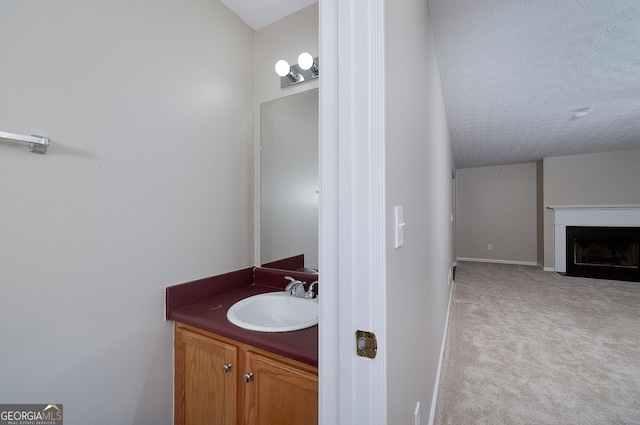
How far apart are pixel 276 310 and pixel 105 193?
3.14 feet

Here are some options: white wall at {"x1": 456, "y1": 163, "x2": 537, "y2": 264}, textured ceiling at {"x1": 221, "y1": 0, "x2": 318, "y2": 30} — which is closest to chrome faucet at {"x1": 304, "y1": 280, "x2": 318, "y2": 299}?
textured ceiling at {"x1": 221, "y1": 0, "x2": 318, "y2": 30}

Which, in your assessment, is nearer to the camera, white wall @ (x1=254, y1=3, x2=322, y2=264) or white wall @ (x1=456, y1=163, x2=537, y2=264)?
white wall @ (x1=254, y1=3, x2=322, y2=264)

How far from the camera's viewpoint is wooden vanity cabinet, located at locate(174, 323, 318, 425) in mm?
944

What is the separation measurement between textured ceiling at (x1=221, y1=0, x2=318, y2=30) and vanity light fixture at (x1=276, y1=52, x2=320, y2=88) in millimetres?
314

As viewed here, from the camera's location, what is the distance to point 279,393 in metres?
0.99

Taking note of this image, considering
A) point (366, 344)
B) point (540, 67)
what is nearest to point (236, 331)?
point (366, 344)

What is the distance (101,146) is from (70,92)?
20cm

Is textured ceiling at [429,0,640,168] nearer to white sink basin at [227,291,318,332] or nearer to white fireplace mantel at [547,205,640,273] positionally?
white fireplace mantel at [547,205,640,273]

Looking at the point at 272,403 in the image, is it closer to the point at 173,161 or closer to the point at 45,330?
the point at 45,330

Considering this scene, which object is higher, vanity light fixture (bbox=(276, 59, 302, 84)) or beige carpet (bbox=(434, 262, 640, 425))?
vanity light fixture (bbox=(276, 59, 302, 84))

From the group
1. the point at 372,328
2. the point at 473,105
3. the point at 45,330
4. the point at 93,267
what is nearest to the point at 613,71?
the point at 473,105

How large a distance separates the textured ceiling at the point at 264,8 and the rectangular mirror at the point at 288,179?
506 mm

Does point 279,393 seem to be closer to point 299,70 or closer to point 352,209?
point 352,209

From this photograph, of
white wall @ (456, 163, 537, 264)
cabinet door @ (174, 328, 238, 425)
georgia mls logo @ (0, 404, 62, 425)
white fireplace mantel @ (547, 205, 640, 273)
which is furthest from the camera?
white wall @ (456, 163, 537, 264)
